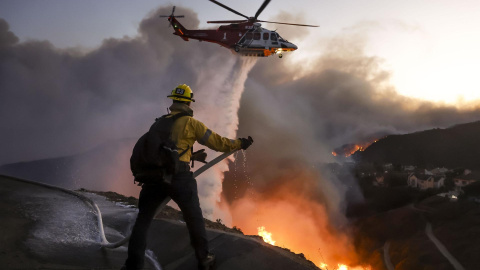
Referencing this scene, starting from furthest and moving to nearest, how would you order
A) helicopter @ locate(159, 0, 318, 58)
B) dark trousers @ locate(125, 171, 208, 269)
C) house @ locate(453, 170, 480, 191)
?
house @ locate(453, 170, 480, 191) → helicopter @ locate(159, 0, 318, 58) → dark trousers @ locate(125, 171, 208, 269)

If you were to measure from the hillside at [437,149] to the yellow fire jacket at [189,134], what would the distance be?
145m

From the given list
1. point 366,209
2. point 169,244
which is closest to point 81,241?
point 169,244

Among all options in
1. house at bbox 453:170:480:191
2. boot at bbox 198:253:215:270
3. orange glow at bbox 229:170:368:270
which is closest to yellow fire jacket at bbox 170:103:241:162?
boot at bbox 198:253:215:270

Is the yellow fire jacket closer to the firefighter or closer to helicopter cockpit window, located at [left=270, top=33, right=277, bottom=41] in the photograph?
the firefighter

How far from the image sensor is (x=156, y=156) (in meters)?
3.49

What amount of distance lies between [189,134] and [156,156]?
0.50 metres

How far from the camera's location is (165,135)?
11.7 feet

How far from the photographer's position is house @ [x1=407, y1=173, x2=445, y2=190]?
258 ft

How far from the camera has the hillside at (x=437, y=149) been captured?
13475 centimetres

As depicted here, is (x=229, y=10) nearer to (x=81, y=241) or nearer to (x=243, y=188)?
(x=81, y=241)

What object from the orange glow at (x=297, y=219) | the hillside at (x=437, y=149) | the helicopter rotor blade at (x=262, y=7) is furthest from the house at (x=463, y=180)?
the helicopter rotor blade at (x=262, y=7)

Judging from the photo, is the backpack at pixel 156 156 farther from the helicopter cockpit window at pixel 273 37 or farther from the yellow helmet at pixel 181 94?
the helicopter cockpit window at pixel 273 37

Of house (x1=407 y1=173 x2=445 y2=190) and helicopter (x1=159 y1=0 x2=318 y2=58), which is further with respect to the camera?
house (x1=407 y1=173 x2=445 y2=190)

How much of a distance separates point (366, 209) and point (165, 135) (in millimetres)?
82014
